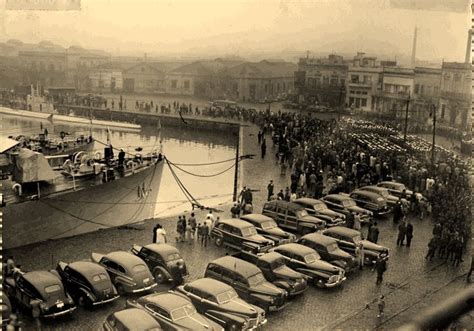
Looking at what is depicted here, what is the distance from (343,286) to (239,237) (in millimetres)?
2028

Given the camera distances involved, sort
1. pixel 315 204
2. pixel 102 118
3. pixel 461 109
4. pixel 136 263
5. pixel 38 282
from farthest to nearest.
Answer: pixel 102 118, pixel 461 109, pixel 315 204, pixel 136 263, pixel 38 282

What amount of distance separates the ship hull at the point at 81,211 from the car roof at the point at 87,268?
112 inches

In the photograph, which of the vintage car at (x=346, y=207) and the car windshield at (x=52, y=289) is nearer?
the car windshield at (x=52, y=289)

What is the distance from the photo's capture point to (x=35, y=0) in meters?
9.27

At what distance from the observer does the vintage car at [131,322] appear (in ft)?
19.8

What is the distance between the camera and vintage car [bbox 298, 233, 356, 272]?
900cm

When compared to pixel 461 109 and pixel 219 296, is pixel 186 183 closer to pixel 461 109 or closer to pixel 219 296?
pixel 461 109

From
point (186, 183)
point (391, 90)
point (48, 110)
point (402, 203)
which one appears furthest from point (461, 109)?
point (48, 110)

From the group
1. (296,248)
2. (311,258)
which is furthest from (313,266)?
(296,248)

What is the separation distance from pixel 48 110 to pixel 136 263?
18.8 metres

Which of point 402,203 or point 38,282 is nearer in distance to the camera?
point 38,282

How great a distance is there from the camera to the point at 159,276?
321 inches

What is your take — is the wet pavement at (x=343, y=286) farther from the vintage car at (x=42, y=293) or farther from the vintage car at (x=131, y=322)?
the vintage car at (x=131, y=322)

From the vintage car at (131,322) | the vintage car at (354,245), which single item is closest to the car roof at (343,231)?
the vintage car at (354,245)
